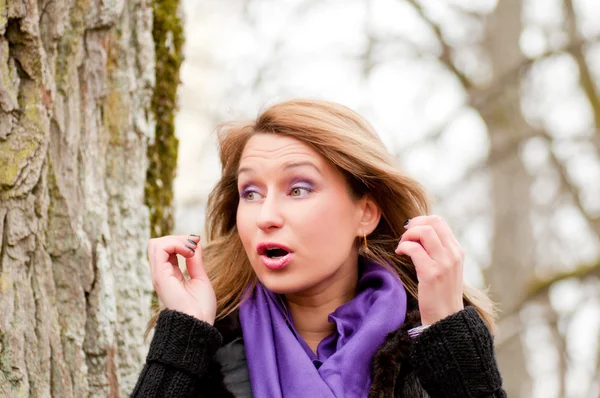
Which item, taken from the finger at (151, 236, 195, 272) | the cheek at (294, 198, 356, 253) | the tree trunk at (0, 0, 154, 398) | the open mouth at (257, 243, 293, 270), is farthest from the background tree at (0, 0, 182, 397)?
the cheek at (294, 198, 356, 253)

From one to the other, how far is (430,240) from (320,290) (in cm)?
55

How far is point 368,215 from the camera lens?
3.16 metres

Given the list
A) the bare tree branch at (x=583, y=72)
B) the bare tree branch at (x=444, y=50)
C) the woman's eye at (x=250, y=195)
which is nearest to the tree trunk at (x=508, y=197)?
the bare tree branch at (x=444, y=50)

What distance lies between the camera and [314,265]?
288 cm

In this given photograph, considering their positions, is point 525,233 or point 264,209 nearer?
point 264,209

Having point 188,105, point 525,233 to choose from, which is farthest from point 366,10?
point 188,105

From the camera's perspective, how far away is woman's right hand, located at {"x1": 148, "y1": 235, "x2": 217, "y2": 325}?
2842 mm

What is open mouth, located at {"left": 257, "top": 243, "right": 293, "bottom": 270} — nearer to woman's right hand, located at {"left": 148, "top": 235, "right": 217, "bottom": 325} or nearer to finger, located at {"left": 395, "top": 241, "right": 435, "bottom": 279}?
woman's right hand, located at {"left": 148, "top": 235, "right": 217, "bottom": 325}

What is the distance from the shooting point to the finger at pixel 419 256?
2703mm

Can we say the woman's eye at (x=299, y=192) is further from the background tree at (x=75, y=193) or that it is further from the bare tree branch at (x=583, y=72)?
the bare tree branch at (x=583, y=72)

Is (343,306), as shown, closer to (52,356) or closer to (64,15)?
(52,356)

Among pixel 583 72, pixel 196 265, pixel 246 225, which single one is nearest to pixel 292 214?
pixel 246 225

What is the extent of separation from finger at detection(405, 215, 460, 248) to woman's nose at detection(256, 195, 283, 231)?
0.44 metres

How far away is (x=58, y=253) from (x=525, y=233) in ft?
25.6
